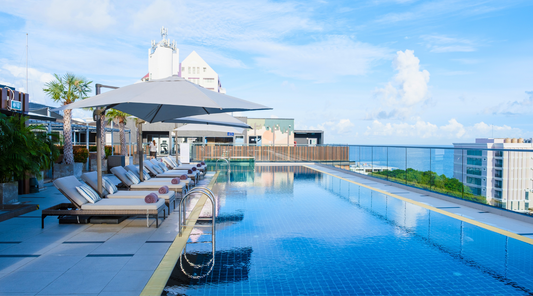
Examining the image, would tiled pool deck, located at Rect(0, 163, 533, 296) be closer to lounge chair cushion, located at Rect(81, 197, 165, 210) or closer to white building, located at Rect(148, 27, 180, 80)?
lounge chair cushion, located at Rect(81, 197, 165, 210)

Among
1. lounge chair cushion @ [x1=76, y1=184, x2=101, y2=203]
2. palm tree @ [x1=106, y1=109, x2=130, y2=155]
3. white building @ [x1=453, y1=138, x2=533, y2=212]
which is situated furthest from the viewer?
palm tree @ [x1=106, y1=109, x2=130, y2=155]

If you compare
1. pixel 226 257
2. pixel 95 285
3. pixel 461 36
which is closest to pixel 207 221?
pixel 226 257

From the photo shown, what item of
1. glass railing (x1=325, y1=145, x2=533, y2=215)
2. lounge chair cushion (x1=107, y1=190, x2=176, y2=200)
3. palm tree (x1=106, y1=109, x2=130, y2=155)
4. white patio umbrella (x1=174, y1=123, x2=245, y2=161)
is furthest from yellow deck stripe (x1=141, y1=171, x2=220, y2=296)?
palm tree (x1=106, y1=109, x2=130, y2=155)

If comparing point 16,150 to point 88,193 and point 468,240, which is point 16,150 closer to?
point 88,193

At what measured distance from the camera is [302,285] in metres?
3.62

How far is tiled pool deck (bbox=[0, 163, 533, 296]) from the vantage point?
349cm

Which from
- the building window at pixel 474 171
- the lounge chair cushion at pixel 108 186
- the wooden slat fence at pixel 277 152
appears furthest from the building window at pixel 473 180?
the wooden slat fence at pixel 277 152

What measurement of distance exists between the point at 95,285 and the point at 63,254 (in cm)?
133

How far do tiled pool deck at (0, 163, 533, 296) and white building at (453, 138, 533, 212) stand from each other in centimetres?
52

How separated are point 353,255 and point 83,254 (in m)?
3.56

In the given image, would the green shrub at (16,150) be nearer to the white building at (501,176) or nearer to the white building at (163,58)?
the white building at (501,176)

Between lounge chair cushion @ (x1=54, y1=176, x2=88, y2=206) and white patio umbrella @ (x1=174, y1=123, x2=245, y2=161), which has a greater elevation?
white patio umbrella @ (x1=174, y1=123, x2=245, y2=161)

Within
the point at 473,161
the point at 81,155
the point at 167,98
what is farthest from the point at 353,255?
the point at 81,155

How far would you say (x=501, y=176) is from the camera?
7.38 m
